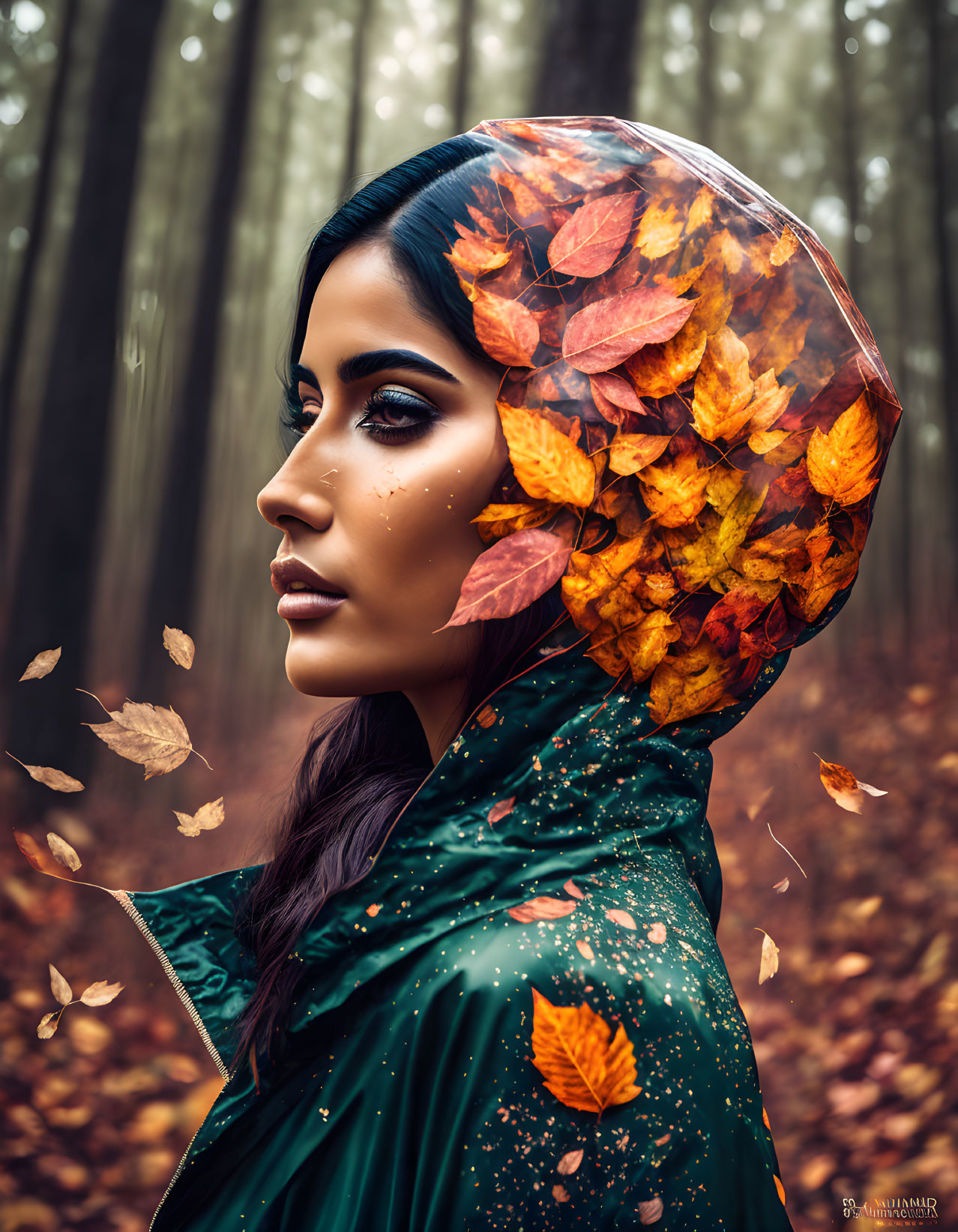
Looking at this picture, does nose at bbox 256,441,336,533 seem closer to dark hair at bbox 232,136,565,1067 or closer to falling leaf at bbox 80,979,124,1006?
dark hair at bbox 232,136,565,1067

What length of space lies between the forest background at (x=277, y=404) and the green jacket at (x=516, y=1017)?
5.18 feet

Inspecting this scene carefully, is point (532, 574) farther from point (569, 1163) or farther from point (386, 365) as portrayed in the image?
point (569, 1163)

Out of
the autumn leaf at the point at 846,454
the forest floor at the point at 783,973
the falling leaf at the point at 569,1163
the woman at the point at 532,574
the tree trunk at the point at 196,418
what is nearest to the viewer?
the falling leaf at the point at 569,1163

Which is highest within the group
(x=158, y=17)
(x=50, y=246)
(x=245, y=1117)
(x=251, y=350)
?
(x=158, y=17)

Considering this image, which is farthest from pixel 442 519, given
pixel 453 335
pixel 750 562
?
pixel 750 562

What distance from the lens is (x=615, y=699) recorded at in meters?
0.82

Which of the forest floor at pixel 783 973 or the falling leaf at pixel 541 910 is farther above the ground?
the falling leaf at pixel 541 910

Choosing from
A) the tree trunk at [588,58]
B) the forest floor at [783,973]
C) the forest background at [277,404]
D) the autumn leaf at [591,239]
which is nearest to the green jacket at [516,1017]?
the autumn leaf at [591,239]

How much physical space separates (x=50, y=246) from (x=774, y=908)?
2768 mm

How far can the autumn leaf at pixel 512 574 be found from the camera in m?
0.79

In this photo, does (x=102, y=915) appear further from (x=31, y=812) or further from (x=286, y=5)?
(x=286, y=5)

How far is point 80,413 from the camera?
2.43m

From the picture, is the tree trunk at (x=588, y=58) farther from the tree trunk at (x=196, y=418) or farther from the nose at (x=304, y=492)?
the nose at (x=304, y=492)

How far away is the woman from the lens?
28.3 inches
